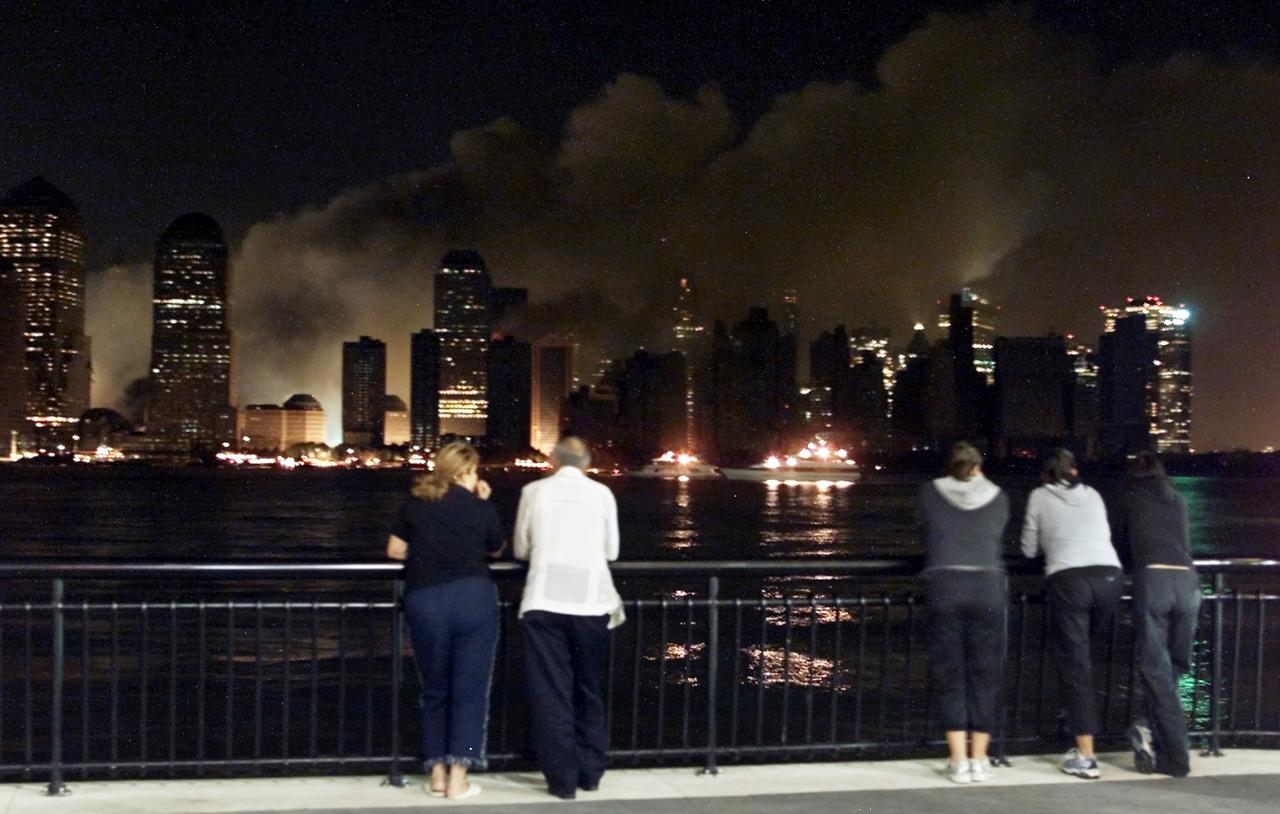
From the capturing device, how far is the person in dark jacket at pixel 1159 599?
30.6ft

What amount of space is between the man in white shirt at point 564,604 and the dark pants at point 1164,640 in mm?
3427

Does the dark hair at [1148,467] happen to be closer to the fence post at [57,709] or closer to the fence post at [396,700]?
the fence post at [396,700]

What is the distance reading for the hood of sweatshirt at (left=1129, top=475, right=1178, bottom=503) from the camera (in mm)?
9391

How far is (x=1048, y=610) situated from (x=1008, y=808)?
6.02ft

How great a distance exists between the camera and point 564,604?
8477 mm

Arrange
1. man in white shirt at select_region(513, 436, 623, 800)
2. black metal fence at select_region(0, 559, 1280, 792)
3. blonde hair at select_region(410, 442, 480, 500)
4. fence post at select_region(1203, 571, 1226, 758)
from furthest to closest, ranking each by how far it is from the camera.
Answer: fence post at select_region(1203, 571, 1226, 758) < black metal fence at select_region(0, 559, 1280, 792) < man in white shirt at select_region(513, 436, 623, 800) < blonde hair at select_region(410, 442, 480, 500)

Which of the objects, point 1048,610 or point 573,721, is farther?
point 1048,610

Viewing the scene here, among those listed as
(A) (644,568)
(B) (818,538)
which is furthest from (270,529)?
(A) (644,568)

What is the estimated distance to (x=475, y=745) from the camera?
331 inches

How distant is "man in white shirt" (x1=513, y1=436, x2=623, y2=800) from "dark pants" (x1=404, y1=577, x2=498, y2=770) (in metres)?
0.28

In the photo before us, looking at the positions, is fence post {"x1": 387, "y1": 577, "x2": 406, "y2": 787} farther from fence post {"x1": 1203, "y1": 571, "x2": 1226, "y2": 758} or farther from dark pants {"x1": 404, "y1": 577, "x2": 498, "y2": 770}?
fence post {"x1": 1203, "y1": 571, "x2": 1226, "y2": 758}

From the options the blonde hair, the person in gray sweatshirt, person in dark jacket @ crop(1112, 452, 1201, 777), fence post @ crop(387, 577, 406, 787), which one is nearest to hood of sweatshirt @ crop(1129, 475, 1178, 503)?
person in dark jacket @ crop(1112, 452, 1201, 777)

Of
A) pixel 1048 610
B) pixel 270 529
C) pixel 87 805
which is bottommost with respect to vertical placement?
pixel 270 529

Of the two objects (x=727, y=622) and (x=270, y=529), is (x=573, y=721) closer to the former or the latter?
(x=727, y=622)
